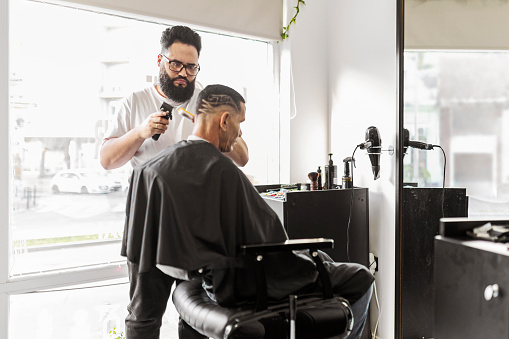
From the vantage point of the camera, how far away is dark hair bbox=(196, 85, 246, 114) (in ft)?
7.84

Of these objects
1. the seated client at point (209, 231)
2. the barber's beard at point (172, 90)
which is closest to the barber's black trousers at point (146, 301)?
the seated client at point (209, 231)

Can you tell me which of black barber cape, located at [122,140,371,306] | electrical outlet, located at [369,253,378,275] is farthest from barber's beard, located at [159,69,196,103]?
electrical outlet, located at [369,253,378,275]

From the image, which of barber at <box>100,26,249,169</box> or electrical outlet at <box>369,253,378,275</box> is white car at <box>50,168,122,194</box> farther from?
electrical outlet at <box>369,253,378,275</box>

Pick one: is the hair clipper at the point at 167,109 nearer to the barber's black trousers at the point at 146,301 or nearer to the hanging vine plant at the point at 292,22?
the barber's black trousers at the point at 146,301

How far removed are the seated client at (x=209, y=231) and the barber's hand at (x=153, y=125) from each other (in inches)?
28.9

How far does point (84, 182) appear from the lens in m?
2.85

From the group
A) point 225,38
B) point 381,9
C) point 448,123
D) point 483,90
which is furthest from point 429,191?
point 225,38

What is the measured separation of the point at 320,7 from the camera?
11.9 feet

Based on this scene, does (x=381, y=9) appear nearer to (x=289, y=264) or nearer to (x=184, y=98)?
(x=184, y=98)

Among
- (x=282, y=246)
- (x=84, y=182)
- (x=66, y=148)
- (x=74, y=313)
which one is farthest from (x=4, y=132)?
(x=282, y=246)

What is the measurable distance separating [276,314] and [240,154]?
5.20 ft

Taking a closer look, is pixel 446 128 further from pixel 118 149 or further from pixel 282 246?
pixel 118 149

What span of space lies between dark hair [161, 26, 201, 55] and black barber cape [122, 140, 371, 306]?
110 centimetres

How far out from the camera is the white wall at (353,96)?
120 inches
